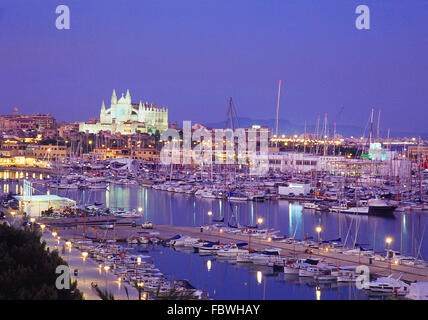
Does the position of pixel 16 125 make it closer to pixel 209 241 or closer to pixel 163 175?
pixel 163 175

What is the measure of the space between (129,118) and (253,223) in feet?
194

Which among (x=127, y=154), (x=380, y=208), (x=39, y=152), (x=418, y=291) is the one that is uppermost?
(x=39, y=152)

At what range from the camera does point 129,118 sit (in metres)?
75.2

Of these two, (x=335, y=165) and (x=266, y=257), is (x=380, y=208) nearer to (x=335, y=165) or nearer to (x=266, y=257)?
(x=266, y=257)

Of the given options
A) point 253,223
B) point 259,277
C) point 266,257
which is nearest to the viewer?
point 259,277

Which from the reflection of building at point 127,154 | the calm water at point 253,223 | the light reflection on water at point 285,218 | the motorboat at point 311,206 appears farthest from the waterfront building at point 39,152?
the motorboat at point 311,206

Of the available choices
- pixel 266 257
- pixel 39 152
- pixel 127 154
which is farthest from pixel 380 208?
pixel 39 152

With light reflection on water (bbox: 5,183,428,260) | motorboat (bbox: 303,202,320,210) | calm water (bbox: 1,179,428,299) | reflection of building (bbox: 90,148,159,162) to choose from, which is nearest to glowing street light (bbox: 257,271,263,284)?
calm water (bbox: 1,179,428,299)

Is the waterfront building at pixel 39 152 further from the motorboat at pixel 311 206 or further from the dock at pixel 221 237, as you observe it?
the dock at pixel 221 237

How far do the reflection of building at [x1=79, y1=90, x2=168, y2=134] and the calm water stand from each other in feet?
136

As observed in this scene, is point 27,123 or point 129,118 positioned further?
point 27,123

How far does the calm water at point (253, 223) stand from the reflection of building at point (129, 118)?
41.4m

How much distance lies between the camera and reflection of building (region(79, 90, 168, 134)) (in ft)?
231

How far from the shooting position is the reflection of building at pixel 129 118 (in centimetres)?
7044
